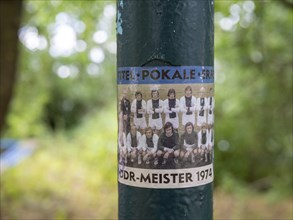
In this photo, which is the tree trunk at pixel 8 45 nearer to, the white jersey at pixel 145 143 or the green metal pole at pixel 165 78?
the green metal pole at pixel 165 78

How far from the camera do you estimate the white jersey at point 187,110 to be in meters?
1.18

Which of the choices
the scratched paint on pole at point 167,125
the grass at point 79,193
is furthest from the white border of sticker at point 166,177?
the grass at point 79,193

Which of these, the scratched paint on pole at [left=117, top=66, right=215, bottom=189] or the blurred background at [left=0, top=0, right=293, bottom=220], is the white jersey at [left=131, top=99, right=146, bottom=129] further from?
the blurred background at [left=0, top=0, right=293, bottom=220]

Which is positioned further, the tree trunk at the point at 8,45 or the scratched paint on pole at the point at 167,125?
the tree trunk at the point at 8,45

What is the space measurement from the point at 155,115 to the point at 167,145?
0.29 ft

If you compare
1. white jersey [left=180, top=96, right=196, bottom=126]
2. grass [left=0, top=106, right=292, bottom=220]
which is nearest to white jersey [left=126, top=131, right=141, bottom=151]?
white jersey [left=180, top=96, right=196, bottom=126]

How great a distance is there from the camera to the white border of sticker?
3.88 ft

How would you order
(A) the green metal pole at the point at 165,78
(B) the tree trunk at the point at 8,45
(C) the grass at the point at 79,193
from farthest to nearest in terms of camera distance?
(C) the grass at the point at 79,193
(B) the tree trunk at the point at 8,45
(A) the green metal pole at the point at 165,78

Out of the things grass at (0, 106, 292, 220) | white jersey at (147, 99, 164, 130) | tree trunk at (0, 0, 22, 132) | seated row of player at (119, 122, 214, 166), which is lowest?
grass at (0, 106, 292, 220)

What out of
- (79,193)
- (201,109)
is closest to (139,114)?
(201,109)

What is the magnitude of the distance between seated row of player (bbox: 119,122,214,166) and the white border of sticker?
1.1 inches

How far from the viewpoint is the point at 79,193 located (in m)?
7.71

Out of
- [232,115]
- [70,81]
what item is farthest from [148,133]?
[70,81]

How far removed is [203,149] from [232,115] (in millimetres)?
8064
